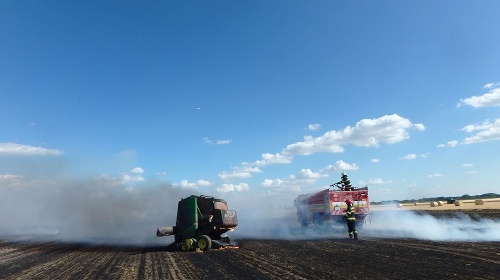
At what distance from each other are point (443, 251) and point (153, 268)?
33.0 ft

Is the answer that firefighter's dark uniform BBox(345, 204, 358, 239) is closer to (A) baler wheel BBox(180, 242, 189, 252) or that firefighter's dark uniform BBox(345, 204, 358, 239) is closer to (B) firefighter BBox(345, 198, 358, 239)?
(B) firefighter BBox(345, 198, 358, 239)

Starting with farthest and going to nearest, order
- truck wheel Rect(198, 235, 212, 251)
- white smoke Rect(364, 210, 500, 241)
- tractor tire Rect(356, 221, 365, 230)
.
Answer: tractor tire Rect(356, 221, 365, 230) < white smoke Rect(364, 210, 500, 241) < truck wheel Rect(198, 235, 212, 251)

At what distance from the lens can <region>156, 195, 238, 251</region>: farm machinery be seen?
1538cm

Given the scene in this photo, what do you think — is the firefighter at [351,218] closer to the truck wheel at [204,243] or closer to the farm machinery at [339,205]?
the farm machinery at [339,205]

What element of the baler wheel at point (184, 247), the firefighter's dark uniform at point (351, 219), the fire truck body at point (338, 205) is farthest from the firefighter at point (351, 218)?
the baler wheel at point (184, 247)

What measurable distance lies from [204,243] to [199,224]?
1079 millimetres

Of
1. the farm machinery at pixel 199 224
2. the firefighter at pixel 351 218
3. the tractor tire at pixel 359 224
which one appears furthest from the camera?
the tractor tire at pixel 359 224

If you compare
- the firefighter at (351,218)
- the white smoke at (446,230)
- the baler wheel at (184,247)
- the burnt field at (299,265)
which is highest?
the firefighter at (351,218)

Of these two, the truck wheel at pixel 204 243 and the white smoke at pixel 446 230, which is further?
the white smoke at pixel 446 230

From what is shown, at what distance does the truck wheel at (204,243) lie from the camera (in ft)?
49.3

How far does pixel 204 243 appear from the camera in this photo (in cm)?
1510

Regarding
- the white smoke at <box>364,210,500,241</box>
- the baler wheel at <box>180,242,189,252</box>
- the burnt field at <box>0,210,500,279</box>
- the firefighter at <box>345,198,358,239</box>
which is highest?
the firefighter at <box>345,198,358,239</box>

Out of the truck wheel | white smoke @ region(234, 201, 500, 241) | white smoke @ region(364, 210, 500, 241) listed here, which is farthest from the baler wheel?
white smoke @ region(364, 210, 500, 241)

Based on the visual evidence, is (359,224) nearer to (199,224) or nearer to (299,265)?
(199,224)
